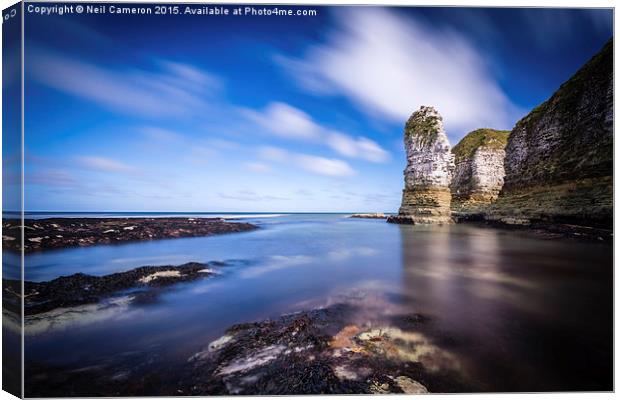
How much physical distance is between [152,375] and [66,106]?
279 centimetres

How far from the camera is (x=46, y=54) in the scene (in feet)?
7.75

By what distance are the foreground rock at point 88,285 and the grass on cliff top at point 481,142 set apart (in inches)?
930

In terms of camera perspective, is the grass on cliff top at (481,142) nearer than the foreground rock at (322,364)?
No

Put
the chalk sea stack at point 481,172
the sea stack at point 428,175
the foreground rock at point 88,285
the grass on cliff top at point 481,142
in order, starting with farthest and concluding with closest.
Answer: the grass on cliff top at point 481,142 → the chalk sea stack at point 481,172 → the sea stack at point 428,175 → the foreground rock at point 88,285

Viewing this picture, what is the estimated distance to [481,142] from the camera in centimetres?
2039

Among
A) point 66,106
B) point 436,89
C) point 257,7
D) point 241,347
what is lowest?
point 241,347

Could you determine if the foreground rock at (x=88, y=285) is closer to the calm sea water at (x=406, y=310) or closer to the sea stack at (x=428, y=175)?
the calm sea water at (x=406, y=310)

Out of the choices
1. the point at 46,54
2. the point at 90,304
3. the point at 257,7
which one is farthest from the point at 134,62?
the point at 90,304

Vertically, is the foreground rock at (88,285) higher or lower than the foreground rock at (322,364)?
higher

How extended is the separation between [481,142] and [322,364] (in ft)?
79.2

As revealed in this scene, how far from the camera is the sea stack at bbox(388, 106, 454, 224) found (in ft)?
44.7

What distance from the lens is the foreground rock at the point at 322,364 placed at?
1.95 meters

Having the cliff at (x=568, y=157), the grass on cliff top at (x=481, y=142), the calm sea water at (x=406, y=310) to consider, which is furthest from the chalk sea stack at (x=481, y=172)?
the calm sea water at (x=406, y=310)

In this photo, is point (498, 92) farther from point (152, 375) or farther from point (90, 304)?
point (90, 304)
